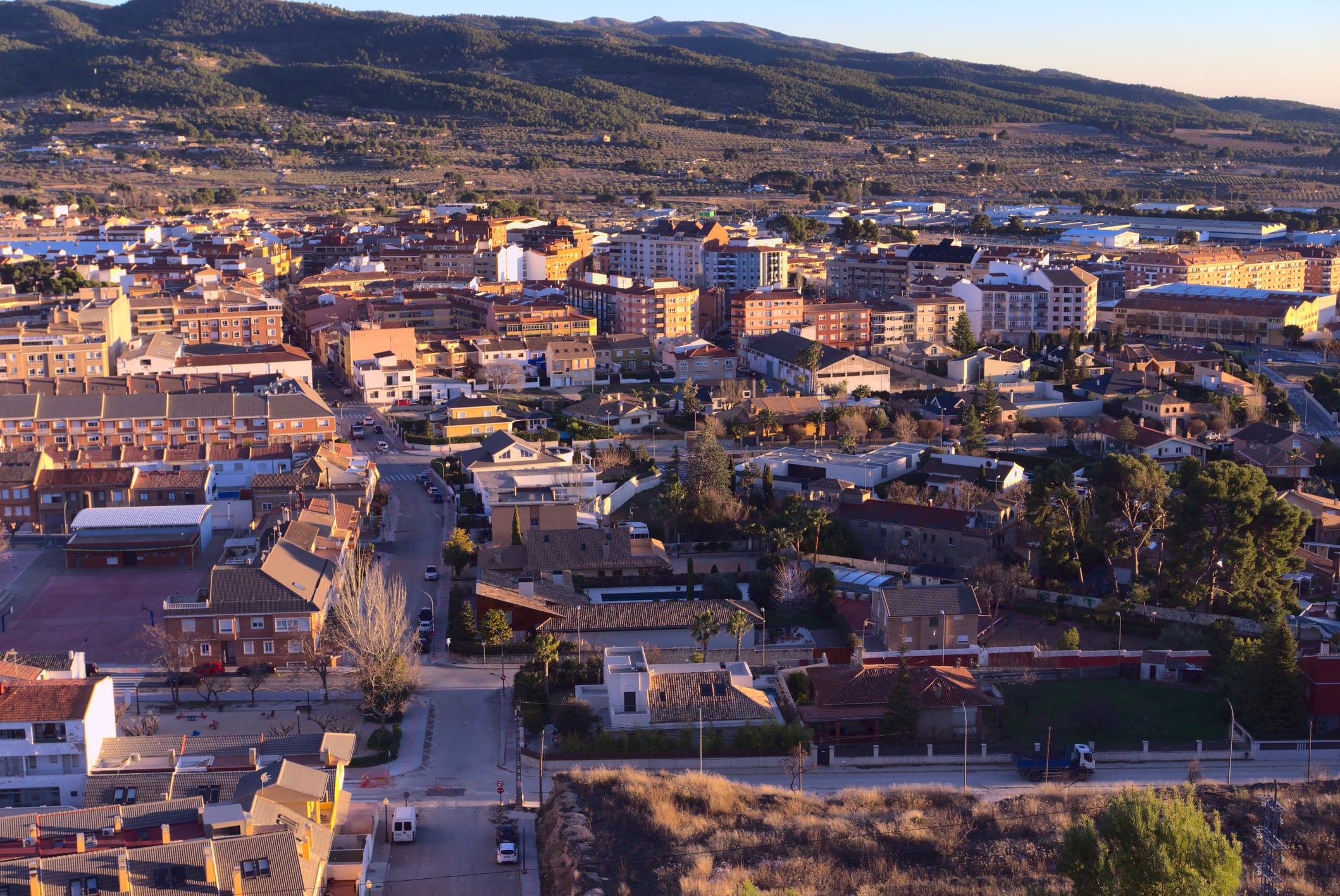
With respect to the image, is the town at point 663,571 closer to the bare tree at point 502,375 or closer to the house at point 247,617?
the house at point 247,617

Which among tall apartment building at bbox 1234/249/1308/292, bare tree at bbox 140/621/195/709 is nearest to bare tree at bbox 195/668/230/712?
bare tree at bbox 140/621/195/709

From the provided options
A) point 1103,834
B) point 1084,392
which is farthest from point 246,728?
point 1084,392

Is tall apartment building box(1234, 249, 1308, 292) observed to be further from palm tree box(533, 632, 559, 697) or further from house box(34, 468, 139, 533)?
palm tree box(533, 632, 559, 697)

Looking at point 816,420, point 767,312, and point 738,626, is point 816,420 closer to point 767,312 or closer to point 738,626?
point 767,312

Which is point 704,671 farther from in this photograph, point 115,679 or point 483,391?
point 483,391

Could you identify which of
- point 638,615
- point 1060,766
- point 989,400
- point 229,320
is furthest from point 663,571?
point 229,320

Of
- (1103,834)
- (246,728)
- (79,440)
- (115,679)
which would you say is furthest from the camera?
(79,440)

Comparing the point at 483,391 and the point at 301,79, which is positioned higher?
the point at 301,79
